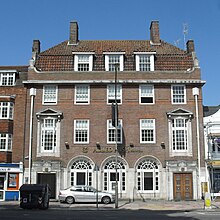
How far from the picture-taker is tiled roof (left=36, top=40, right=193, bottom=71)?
34250 millimetres

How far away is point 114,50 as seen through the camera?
35250 millimetres

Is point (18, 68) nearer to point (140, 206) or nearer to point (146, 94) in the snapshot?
point (146, 94)

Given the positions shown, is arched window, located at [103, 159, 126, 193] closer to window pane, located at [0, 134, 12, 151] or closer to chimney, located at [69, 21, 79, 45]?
window pane, located at [0, 134, 12, 151]

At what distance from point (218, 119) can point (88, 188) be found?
45.5 ft

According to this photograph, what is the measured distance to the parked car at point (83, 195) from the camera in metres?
27.4

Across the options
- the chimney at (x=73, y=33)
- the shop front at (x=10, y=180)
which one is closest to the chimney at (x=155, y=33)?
the chimney at (x=73, y=33)

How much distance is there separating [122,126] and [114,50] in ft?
26.7

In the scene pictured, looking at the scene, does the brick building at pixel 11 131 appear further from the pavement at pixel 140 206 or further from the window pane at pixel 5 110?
the pavement at pixel 140 206

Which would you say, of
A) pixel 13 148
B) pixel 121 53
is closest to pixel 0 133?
pixel 13 148

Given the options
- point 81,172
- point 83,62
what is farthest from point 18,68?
point 81,172

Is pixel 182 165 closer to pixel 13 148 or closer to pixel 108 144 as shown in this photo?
pixel 108 144

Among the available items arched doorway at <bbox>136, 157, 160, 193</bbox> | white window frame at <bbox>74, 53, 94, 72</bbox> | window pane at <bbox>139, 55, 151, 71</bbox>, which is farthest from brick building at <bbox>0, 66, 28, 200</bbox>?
window pane at <bbox>139, 55, 151, 71</bbox>

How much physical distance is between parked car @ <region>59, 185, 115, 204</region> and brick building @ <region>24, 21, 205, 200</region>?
313 centimetres

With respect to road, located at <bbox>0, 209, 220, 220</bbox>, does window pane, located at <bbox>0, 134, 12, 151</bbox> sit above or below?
above
